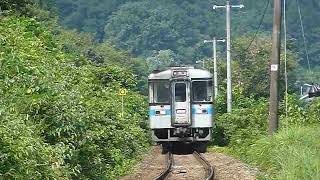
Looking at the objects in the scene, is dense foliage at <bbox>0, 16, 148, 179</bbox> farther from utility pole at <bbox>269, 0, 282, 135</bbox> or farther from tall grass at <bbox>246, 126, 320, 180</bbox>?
utility pole at <bbox>269, 0, 282, 135</bbox>

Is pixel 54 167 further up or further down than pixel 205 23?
further down

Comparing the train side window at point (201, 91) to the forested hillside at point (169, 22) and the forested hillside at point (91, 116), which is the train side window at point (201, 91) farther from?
the forested hillside at point (169, 22)

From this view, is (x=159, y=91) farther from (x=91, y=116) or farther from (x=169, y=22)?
(x=169, y=22)

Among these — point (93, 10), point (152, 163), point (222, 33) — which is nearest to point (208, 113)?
point (152, 163)

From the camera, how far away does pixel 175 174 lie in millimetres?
16359

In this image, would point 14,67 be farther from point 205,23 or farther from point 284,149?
point 205,23

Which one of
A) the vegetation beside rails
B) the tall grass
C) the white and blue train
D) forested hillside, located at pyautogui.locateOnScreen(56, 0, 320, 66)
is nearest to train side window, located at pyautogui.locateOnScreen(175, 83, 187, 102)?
the white and blue train

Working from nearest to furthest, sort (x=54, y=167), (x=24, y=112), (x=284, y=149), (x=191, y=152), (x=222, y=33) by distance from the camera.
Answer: (x=54, y=167) < (x=24, y=112) < (x=284, y=149) < (x=191, y=152) < (x=222, y=33)

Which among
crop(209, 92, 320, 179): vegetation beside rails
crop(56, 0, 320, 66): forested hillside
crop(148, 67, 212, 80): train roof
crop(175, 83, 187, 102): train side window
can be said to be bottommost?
crop(209, 92, 320, 179): vegetation beside rails

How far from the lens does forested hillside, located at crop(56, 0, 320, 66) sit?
8906cm

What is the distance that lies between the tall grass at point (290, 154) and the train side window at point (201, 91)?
13.6 feet

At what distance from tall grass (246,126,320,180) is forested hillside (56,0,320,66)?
232 feet

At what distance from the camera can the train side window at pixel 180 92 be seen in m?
21.9

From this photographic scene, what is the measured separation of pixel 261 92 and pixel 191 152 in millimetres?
20453
